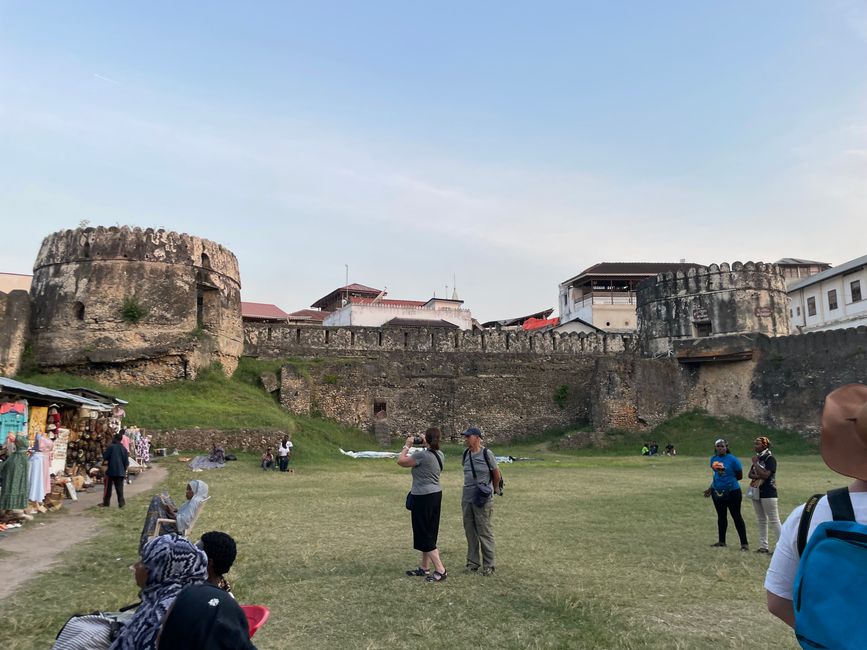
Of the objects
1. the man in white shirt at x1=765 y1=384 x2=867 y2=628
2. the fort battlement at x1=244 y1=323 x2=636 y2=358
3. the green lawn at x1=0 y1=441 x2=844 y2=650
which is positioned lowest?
the green lawn at x1=0 y1=441 x2=844 y2=650

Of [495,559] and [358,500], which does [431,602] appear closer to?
[495,559]

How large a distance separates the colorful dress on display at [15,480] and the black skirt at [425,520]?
5974 mm

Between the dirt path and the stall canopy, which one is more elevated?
the stall canopy

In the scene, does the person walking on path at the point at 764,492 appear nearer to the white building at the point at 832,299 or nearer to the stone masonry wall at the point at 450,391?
the stone masonry wall at the point at 450,391

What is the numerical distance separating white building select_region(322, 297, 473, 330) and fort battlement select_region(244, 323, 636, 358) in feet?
41.5

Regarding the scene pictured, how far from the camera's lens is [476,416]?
28500mm

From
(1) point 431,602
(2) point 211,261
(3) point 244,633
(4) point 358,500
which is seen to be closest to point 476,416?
(2) point 211,261

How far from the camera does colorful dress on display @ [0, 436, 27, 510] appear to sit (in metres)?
8.78

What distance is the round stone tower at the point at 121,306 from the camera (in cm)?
2258

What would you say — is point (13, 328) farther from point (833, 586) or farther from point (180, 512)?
point (833, 586)

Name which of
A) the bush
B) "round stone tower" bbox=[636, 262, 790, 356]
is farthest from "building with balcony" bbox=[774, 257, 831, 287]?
the bush

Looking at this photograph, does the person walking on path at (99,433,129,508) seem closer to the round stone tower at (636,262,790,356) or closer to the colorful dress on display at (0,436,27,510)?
the colorful dress on display at (0,436,27,510)

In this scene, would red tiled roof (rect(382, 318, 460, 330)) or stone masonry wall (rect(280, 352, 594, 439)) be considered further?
Result: red tiled roof (rect(382, 318, 460, 330))

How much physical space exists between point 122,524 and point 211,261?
56.2ft
